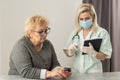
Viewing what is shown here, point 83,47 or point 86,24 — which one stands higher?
point 86,24

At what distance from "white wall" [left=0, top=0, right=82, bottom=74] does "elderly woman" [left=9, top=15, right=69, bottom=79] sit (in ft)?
3.02

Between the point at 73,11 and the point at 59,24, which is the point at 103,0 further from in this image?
the point at 59,24

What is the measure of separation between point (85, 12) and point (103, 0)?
82 centimetres

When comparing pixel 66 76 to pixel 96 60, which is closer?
pixel 66 76

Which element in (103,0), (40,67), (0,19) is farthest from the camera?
(103,0)

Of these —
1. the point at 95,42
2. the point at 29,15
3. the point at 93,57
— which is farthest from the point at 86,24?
the point at 29,15

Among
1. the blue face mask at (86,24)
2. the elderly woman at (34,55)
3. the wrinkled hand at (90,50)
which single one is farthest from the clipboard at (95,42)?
the elderly woman at (34,55)

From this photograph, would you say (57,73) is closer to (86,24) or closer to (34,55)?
(34,55)

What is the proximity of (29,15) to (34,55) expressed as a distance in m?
1.11

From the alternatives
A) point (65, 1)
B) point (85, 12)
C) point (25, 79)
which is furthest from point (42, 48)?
point (65, 1)

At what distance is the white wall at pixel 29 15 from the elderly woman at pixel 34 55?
92 centimetres

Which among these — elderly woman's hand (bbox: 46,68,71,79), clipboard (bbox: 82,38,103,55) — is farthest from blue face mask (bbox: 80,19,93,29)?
elderly woman's hand (bbox: 46,68,71,79)

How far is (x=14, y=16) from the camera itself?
297 centimetres

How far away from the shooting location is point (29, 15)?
3055 mm
